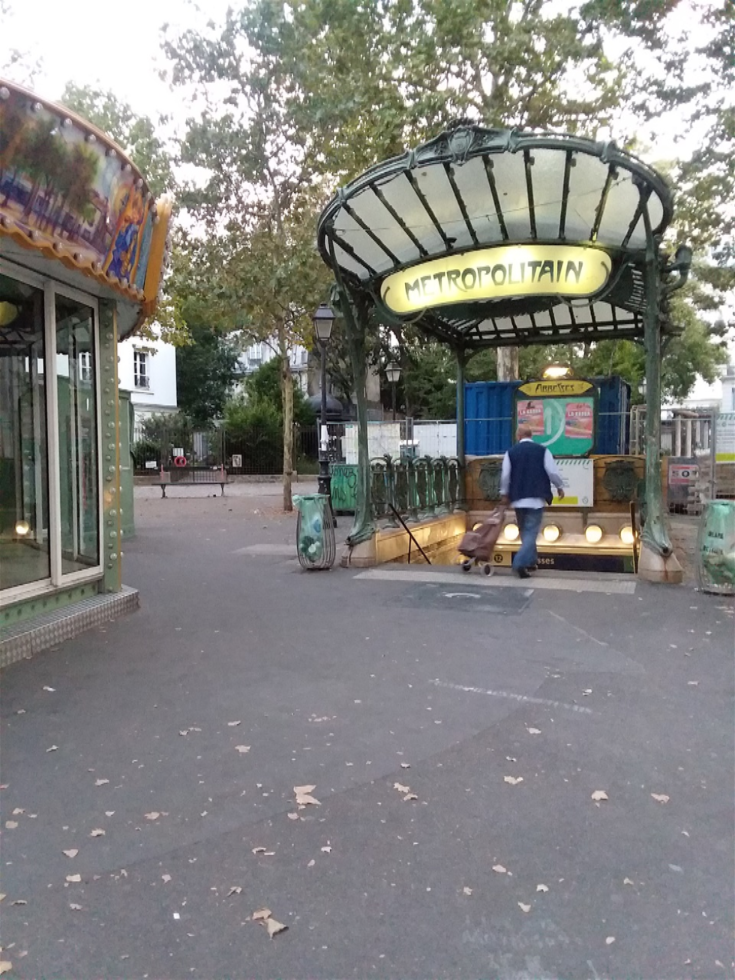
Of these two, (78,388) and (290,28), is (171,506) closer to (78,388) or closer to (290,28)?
(290,28)

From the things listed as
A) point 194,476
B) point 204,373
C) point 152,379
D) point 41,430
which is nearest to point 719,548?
point 41,430

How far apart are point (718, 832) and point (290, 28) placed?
17.2 metres

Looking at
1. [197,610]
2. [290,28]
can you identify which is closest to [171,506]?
[290,28]

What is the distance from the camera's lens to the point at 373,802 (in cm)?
332

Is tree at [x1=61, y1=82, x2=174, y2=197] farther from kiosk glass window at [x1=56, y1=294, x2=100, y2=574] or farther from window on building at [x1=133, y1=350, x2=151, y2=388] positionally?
window on building at [x1=133, y1=350, x2=151, y2=388]

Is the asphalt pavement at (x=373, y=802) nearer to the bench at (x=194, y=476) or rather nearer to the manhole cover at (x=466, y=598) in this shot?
the manhole cover at (x=466, y=598)

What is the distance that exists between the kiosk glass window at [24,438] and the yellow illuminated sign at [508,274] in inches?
189

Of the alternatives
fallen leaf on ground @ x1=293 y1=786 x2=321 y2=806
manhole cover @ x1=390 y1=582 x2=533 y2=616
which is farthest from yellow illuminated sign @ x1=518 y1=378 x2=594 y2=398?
fallen leaf on ground @ x1=293 y1=786 x2=321 y2=806

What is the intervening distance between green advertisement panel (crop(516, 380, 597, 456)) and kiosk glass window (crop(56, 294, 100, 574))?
8181 mm

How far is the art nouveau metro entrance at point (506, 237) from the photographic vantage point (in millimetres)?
7570

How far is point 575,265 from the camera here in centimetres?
888

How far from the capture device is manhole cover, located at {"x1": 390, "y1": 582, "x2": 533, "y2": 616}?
7.14 meters

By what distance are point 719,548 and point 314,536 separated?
182 inches

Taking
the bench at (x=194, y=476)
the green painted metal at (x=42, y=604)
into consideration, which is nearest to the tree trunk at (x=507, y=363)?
the green painted metal at (x=42, y=604)
